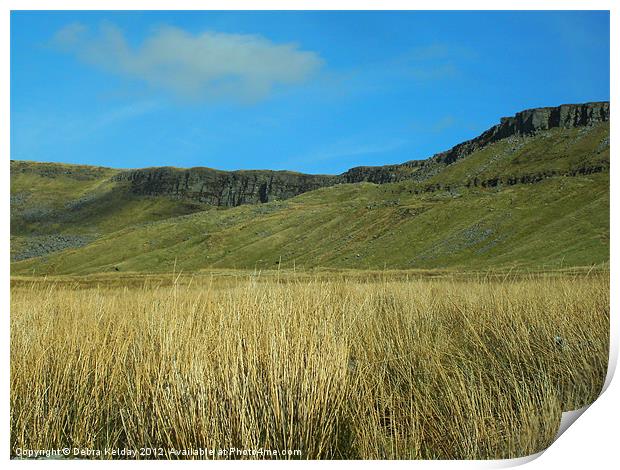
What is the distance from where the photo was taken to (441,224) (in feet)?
169

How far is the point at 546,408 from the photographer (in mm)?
3523

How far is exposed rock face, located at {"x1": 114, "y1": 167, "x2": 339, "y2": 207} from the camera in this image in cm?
16088

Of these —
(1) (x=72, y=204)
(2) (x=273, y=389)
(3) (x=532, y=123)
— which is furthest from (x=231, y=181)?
(2) (x=273, y=389)

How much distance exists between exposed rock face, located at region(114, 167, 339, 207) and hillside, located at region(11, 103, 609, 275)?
43840 millimetres

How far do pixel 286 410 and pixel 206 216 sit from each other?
88.6m

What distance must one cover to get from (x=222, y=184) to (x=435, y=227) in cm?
12459

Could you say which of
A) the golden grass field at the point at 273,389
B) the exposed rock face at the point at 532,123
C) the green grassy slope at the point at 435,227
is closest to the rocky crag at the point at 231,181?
the exposed rock face at the point at 532,123

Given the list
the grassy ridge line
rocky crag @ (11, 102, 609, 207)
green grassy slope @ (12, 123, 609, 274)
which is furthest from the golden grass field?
rocky crag @ (11, 102, 609, 207)

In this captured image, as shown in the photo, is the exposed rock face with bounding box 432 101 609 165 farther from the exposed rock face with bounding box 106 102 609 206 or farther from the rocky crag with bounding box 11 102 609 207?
the rocky crag with bounding box 11 102 609 207

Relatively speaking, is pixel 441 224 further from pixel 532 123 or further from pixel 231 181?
pixel 231 181

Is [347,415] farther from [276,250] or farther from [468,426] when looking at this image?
[276,250]

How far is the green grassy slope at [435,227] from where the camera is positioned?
112 feet

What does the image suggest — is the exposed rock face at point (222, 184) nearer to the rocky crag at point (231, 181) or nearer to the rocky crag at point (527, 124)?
the rocky crag at point (231, 181)
